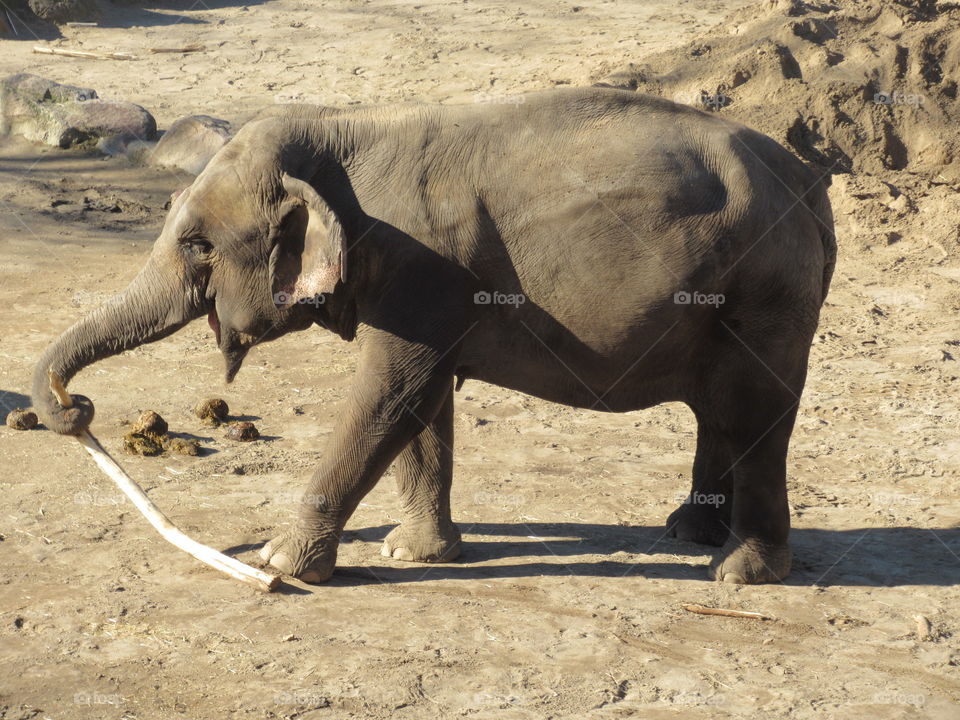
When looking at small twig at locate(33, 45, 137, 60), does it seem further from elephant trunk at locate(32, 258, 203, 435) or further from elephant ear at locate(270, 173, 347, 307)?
elephant ear at locate(270, 173, 347, 307)

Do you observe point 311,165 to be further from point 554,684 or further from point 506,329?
point 554,684

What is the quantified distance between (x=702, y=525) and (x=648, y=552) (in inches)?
13.8

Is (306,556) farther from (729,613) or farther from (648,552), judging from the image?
(729,613)

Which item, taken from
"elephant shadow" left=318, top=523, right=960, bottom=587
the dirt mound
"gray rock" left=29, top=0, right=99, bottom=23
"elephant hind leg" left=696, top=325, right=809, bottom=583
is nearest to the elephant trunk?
"elephant shadow" left=318, top=523, right=960, bottom=587

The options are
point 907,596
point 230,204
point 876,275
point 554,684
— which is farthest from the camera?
point 876,275

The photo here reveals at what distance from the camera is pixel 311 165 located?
18.6ft

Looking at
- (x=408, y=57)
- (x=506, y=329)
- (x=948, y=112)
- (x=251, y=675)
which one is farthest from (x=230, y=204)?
(x=408, y=57)

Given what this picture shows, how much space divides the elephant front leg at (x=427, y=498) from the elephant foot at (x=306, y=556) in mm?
490

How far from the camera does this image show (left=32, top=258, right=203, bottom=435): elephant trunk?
575 centimetres

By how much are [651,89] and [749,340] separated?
7.81 metres

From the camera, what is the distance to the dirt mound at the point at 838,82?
12.8 metres

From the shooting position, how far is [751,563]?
6234 mm

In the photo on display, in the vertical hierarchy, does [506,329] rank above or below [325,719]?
above

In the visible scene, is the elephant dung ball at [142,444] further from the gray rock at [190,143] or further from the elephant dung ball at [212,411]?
the gray rock at [190,143]
